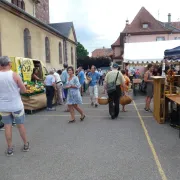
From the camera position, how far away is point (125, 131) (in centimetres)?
636

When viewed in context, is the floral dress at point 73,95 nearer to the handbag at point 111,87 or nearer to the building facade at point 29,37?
the handbag at point 111,87

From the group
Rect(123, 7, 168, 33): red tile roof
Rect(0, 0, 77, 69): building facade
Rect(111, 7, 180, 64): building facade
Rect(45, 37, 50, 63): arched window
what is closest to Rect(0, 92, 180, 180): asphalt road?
Rect(0, 0, 77, 69): building facade

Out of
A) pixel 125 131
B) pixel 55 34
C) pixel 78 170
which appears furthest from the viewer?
pixel 55 34

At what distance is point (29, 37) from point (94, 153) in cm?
1697

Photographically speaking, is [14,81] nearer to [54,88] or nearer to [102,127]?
[102,127]

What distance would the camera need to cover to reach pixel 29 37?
20.0 meters

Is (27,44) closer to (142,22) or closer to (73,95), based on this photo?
(73,95)

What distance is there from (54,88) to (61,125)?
3.19 metres

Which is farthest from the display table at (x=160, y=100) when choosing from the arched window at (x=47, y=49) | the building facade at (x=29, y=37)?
the arched window at (x=47, y=49)

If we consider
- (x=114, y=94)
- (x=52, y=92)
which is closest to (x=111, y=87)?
(x=114, y=94)

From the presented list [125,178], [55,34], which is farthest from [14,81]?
[55,34]

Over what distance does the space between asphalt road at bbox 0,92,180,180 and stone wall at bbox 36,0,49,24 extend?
28659 millimetres

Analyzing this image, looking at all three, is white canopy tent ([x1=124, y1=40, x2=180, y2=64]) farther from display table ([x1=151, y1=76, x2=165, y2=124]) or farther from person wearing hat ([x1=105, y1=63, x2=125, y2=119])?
display table ([x1=151, y1=76, x2=165, y2=124])

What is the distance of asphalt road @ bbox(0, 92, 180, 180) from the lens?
386 cm
